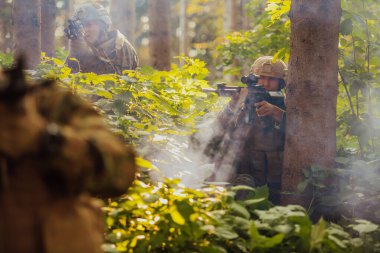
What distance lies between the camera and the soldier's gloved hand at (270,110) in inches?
206

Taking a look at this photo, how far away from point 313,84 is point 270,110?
97 centimetres

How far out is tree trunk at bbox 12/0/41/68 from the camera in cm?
665

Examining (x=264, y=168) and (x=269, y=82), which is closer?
(x=264, y=168)

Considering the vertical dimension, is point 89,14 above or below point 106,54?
above

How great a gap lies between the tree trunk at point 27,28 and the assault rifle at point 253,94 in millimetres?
2760

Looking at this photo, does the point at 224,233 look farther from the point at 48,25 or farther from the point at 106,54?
the point at 48,25

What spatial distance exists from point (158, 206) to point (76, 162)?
41.8 inches

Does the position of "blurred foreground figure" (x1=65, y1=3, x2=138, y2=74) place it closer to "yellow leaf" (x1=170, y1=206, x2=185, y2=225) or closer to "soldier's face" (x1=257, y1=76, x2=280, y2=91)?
"soldier's face" (x1=257, y1=76, x2=280, y2=91)

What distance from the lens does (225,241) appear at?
301 centimetres

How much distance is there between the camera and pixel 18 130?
1882 mm

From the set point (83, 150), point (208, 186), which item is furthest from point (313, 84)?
point (83, 150)

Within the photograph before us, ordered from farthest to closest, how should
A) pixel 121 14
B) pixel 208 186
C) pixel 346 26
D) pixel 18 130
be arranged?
pixel 121 14 < pixel 346 26 < pixel 208 186 < pixel 18 130

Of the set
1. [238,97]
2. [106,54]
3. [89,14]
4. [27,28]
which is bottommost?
[238,97]

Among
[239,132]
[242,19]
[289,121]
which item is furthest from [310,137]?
[242,19]
